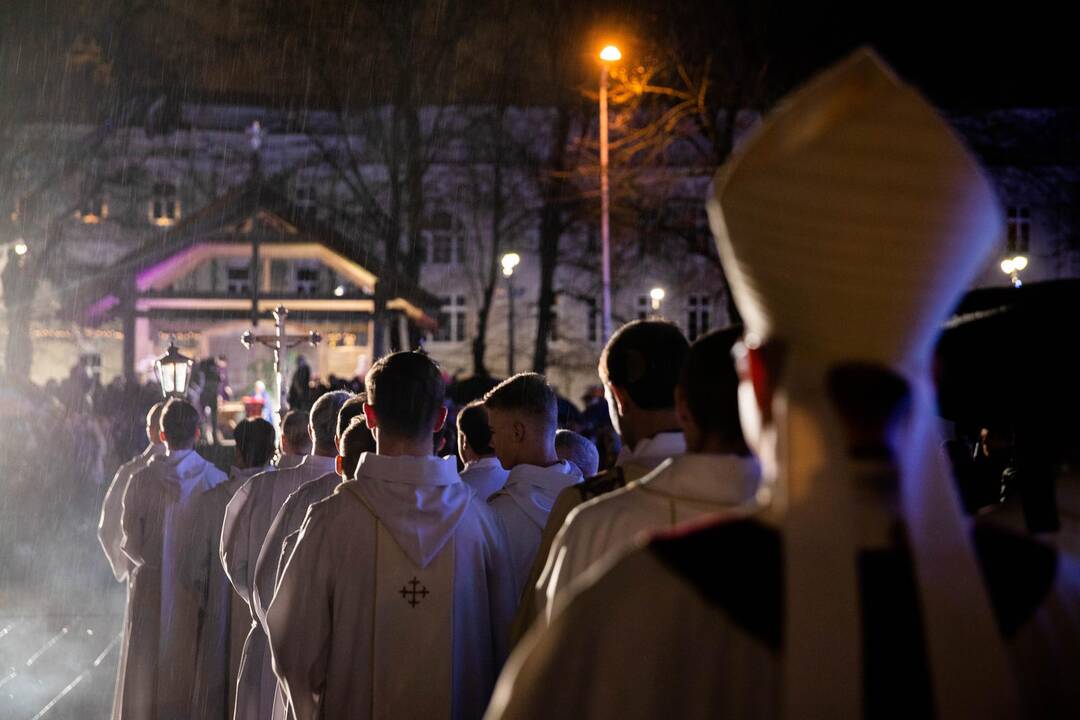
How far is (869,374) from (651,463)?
83.4 inches

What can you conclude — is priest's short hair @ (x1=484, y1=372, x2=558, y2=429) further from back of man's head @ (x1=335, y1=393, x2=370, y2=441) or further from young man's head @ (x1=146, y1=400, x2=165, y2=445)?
young man's head @ (x1=146, y1=400, x2=165, y2=445)

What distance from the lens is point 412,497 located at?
455 cm

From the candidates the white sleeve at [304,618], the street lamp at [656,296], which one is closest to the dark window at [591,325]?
the street lamp at [656,296]

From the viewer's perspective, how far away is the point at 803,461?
1587mm

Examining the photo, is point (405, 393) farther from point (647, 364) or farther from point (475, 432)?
point (475, 432)

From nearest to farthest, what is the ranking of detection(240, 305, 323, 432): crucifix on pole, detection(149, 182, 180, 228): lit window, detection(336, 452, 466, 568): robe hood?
detection(336, 452, 466, 568): robe hood
detection(240, 305, 323, 432): crucifix on pole
detection(149, 182, 180, 228): lit window

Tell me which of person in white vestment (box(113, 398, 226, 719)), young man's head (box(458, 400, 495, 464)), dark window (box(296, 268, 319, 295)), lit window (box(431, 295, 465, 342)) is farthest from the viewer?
lit window (box(431, 295, 465, 342))

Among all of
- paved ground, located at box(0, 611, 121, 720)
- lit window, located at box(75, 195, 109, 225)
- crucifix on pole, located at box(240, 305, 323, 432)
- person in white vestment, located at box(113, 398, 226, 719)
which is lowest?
Answer: paved ground, located at box(0, 611, 121, 720)

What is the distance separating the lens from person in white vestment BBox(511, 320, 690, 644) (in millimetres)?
3709

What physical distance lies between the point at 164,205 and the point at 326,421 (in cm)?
4594

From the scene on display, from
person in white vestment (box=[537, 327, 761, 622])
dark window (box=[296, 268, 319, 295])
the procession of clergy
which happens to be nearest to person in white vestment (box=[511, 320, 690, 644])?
person in white vestment (box=[537, 327, 761, 622])

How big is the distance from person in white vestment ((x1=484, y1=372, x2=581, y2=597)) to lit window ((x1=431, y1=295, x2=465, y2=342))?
157 feet

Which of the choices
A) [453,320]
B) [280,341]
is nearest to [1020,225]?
[453,320]

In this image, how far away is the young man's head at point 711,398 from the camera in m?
2.54
